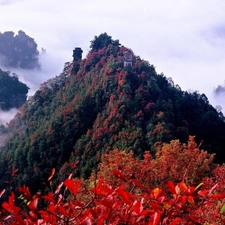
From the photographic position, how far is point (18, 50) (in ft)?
283

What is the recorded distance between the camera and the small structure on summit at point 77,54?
120 ft

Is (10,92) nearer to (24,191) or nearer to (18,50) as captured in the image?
(18,50)

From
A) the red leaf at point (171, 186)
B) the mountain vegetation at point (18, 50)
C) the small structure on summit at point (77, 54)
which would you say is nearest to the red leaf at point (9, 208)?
the red leaf at point (171, 186)

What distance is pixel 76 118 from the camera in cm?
2750

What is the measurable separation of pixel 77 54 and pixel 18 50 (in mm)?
52966

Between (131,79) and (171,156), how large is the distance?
13335 mm

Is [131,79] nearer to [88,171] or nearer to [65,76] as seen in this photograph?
[88,171]

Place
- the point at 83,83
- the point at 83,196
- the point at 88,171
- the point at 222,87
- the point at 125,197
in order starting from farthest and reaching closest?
the point at 222,87 < the point at 83,83 < the point at 88,171 < the point at 83,196 < the point at 125,197

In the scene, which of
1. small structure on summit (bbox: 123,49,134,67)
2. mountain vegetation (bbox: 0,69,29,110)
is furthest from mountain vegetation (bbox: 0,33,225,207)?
mountain vegetation (bbox: 0,69,29,110)

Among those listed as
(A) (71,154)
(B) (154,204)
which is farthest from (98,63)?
(B) (154,204)

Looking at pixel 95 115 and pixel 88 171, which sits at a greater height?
pixel 95 115

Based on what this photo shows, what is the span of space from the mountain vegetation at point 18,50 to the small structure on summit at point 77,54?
4798cm

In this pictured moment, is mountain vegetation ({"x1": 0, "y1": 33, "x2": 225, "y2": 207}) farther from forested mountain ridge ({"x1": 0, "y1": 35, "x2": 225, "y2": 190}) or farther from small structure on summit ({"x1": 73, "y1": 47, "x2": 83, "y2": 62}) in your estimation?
small structure on summit ({"x1": 73, "y1": 47, "x2": 83, "y2": 62})

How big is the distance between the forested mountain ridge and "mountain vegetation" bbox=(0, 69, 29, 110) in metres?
21.8
